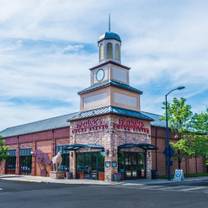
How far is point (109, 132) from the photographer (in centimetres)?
3169

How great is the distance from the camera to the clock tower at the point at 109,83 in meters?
34.5

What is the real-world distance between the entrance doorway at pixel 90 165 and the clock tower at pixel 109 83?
525 cm

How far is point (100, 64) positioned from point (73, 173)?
12475 mm

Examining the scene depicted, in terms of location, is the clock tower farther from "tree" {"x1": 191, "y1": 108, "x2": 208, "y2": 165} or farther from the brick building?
"tree" {"x1": 191, "y1": 108, "x2": 208, "y2": 165}

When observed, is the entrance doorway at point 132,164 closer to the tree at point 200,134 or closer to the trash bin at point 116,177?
the trash bin at point 116,177

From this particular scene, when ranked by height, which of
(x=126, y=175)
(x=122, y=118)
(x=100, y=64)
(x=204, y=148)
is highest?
(x=100, y=64)

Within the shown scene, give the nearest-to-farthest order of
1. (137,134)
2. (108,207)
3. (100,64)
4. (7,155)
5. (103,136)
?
1. (108,207)
2. (103,136)
3. (137,134)
4. (100,64)
5. (7,155)

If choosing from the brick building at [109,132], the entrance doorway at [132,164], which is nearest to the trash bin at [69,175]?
the brick building at [109,132]

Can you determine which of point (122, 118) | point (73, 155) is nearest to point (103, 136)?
point (122, 118)

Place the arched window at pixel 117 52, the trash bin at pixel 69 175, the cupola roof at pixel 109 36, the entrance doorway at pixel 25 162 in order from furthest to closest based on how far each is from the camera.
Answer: the entrance doorway at pixel 25 162, the arched window at pixel 117 52, the cupola roof at pixel 109 36, the trash bin at pixel 69 175

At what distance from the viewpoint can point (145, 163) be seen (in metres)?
34.7

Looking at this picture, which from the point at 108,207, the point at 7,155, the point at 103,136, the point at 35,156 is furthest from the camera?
the point at 7,155

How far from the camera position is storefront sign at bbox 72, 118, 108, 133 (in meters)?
32.7

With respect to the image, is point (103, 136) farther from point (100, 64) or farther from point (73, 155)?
point (100, 64)
